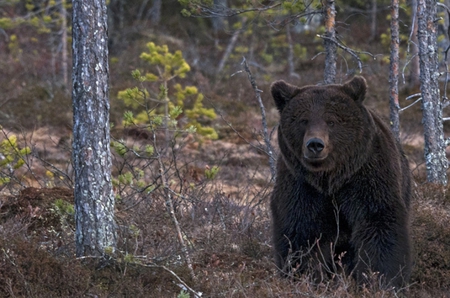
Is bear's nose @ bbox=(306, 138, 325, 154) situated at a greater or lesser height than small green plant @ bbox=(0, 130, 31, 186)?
greater

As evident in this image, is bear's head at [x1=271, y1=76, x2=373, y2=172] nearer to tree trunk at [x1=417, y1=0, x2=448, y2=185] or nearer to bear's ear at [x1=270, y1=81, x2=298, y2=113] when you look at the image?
bear's ear at [x1=270, y1=81, x2=298, y2=113]

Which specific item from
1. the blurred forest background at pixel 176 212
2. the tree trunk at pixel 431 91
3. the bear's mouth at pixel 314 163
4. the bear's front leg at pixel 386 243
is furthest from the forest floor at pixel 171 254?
the bear's mouth at pixel 314 163

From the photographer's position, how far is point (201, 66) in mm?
23328

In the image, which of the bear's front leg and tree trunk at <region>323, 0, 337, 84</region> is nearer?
the bear's front leg

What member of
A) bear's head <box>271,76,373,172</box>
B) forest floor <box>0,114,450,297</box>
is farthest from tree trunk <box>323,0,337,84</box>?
bear's head <box>271,76,373,172</box>

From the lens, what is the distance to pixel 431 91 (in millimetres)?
8320

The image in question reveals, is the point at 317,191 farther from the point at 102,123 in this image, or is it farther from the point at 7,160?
the point at 7,160

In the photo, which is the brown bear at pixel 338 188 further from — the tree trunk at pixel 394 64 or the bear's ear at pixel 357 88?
the tree trunk at pixel 394 64

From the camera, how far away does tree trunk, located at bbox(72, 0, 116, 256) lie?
515 centimetres

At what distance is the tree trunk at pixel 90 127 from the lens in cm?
515

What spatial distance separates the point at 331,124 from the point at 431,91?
3.34 meters

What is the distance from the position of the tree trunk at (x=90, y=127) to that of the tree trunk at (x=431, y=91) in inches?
172

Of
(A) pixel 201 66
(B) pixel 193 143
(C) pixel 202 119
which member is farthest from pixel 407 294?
(A) pixel 201 66

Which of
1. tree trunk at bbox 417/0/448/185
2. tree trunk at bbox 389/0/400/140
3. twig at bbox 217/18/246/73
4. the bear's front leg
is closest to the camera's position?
the bear's front leg
